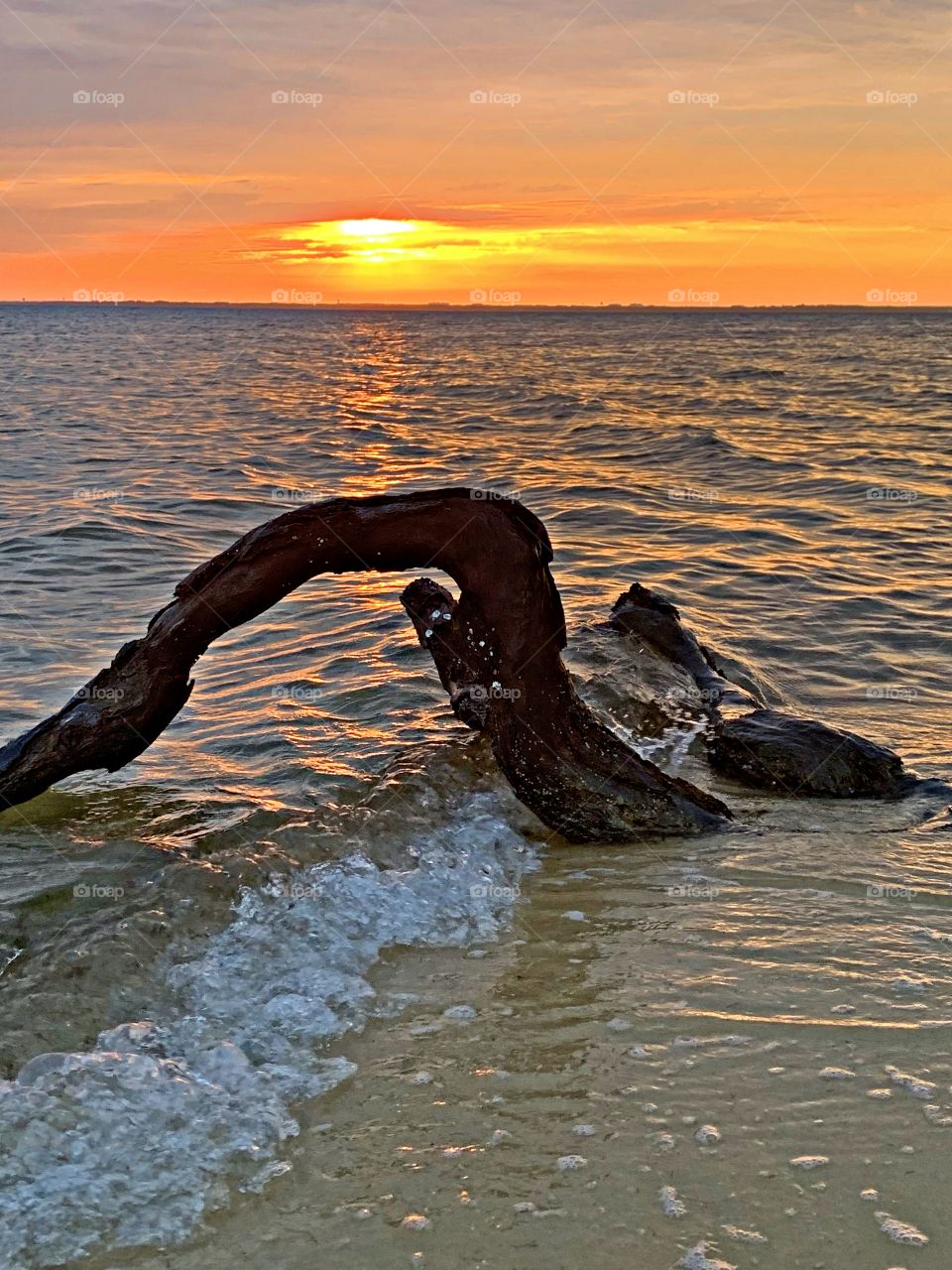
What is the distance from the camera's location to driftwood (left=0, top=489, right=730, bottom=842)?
579cm

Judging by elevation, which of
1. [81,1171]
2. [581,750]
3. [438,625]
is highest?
[438,625]

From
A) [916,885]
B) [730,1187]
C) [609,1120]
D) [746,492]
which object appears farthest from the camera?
[746,492]

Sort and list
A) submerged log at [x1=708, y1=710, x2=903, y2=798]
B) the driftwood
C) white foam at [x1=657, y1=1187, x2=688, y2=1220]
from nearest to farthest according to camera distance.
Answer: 1. white foam at [x1=657, y1=1187, x2=688, y2=1220]
2. the driftwood
3. submerged log at [x1=708, y1=710, x2=903, y2=798]

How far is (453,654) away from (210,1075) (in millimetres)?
2674

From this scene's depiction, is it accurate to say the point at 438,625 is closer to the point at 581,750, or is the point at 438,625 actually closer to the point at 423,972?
the point at 581,750

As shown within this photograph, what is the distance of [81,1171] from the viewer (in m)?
3.64

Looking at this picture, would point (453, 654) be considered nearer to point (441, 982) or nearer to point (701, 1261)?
point (441, 982)

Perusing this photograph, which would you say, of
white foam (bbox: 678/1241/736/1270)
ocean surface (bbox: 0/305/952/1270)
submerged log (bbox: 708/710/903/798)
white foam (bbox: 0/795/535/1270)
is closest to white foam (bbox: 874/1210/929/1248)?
ocean surface (bbox: 0/305/952/1270)

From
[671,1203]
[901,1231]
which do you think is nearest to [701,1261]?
[671,1203]

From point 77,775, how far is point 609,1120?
4.53 m

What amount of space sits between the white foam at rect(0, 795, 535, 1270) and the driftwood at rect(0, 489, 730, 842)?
891mm

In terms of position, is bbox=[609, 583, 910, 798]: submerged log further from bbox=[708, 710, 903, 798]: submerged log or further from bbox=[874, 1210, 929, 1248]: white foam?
bbox=[874, 1210, 929, 1248]: white foam

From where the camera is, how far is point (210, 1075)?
4113mm

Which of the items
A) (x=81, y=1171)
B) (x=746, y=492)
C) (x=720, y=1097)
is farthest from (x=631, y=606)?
(x=746, y=492)
